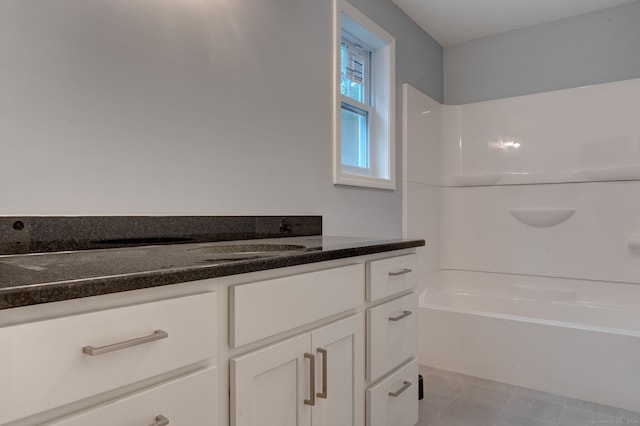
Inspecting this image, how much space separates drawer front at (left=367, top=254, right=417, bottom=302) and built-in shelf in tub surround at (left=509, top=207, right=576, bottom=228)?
1967 mm

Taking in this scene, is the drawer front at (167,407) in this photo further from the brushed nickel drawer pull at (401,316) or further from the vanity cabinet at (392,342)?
the brushed nickel drawer pull at (401,316)

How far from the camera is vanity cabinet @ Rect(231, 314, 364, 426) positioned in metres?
0.92

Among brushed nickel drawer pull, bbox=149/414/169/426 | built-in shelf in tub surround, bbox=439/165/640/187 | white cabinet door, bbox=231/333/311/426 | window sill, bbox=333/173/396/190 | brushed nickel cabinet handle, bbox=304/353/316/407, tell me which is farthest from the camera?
built-in shelf in tub surround, bbox=439/165/640/187

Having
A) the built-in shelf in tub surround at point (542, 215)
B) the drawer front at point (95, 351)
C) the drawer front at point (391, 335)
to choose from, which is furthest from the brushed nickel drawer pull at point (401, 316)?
the built-in shelf in tub surround at point (542, 215)

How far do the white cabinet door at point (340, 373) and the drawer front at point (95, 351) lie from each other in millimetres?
390

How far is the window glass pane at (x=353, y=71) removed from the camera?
8.32ft

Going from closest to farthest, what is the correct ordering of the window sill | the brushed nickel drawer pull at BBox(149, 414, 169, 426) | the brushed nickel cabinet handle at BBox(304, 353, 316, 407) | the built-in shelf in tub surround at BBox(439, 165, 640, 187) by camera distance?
the brushed nickel drawer pull at BBox(149, 414, 169, 426)
the brushed nickel cabinet handle at BBox(304, 353, 316, 407)
the window sill
the built-in shelf in tub surround at BBox(439, 165, 640, 187)

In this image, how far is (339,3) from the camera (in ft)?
7.35

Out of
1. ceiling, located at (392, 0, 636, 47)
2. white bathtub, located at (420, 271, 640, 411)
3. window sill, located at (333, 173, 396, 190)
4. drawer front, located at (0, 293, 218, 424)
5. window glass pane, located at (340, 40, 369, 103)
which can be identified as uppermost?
ceiling, located at (392, 0, 636, 47)

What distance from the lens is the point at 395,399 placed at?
1.54 metres

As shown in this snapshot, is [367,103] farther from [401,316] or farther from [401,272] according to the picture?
[401,316]

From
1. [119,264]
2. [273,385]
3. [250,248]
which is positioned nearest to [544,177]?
[250,248]

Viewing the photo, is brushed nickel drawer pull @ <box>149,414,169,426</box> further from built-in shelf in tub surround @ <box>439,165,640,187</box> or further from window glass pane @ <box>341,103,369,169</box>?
built-in shelf in tub surround @ <box>439,165,640,187</box>

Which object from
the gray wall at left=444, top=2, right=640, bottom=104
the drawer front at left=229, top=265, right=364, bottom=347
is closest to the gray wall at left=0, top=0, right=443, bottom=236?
the drawer front at left=229, top=265, right=364, bottom=347
